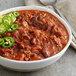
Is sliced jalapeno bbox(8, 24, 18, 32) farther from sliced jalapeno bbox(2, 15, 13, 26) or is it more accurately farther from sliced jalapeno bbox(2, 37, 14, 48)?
sliced jalapeno bbox(2, 37, 14, 48)

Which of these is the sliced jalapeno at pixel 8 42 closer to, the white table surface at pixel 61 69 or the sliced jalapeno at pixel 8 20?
the sliced jalapeno at pixel 8 20

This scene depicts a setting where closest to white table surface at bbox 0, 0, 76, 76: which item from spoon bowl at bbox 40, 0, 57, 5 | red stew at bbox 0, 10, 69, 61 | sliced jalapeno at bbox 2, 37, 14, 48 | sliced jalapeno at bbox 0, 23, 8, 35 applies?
red stew at bbox 0, 10, 69, 61

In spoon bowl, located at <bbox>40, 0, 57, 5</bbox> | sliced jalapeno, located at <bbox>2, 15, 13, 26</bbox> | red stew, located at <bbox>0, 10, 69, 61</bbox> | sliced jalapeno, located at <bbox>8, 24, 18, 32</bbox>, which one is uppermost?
spoon bowl, located at <bbox>40, 0, 57, 5</bbox>

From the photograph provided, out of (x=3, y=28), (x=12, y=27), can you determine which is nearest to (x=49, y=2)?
(x=12, y=27)

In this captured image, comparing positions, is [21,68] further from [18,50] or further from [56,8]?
[56,8]

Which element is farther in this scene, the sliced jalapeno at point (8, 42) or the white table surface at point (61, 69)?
the white table surface at point (61, 69)

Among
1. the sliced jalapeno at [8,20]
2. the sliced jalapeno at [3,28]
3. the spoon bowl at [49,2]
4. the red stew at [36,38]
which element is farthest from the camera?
the spoon bowl at [49,2]

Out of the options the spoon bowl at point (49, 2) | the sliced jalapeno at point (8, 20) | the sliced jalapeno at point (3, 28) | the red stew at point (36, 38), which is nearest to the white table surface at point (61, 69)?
the red stew at point (36, 38)

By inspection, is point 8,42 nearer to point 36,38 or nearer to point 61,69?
point 36,38

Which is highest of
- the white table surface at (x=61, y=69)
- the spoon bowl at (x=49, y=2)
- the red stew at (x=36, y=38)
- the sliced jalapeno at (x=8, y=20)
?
the spoon bowl at (x=49, y=2)
